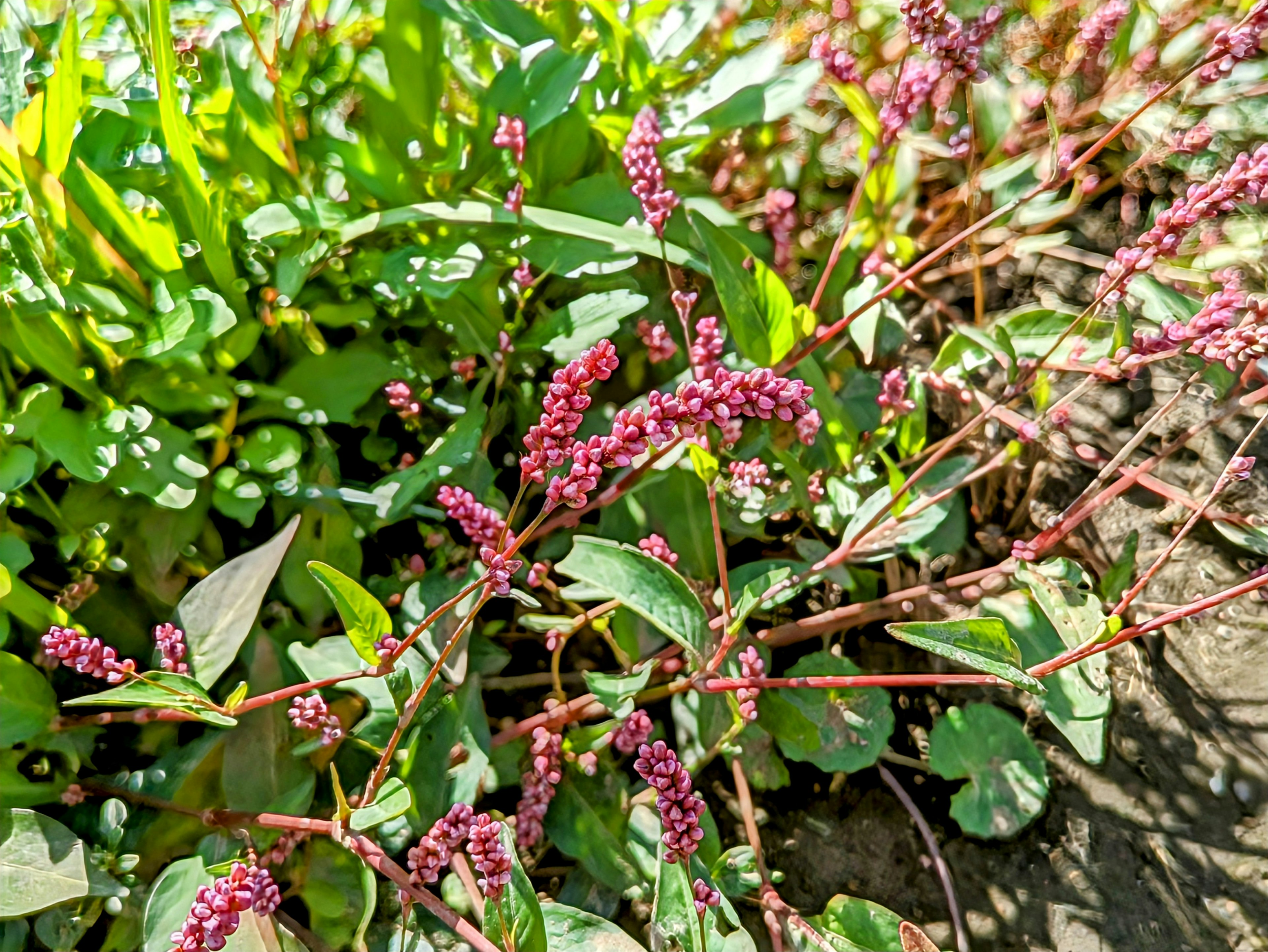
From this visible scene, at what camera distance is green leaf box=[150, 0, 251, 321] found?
1.13 meters

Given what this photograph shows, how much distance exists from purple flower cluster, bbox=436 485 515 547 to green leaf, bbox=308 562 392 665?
196 millimetres

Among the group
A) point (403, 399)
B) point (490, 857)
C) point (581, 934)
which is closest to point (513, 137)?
point (403, 399)

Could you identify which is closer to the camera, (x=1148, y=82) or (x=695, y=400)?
(x=695, y=400)

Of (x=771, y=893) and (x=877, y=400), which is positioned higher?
(x=877, y=400)

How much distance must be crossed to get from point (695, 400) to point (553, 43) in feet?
3.06

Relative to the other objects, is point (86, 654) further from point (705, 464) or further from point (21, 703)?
point (705, 464)

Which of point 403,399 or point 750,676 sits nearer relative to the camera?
point 750,676

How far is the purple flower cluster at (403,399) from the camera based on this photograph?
4.50 ft

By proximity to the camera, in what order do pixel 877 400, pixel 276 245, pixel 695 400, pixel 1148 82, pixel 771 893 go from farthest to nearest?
pixel 1148 82 → pixel 877 400 → pixel 276 245 → pixel 771 893 → pixel 695 400

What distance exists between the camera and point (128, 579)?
1.40 meters

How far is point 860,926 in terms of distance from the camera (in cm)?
123

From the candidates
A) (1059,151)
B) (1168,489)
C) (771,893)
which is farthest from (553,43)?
(771,893)

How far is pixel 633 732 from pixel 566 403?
0.64 m

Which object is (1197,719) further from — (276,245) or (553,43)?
(276,245)
